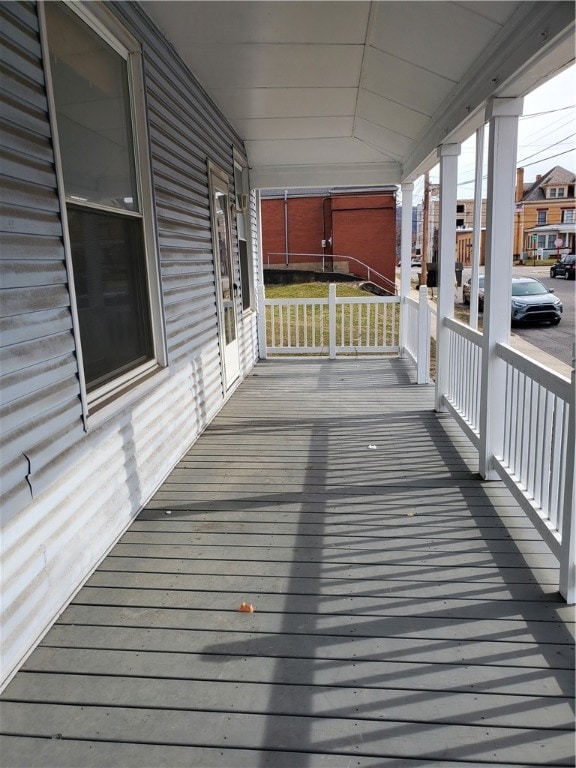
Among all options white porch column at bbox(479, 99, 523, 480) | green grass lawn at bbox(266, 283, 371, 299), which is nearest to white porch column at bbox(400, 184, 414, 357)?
white porch column at bbox(479, 99, 523, 480)

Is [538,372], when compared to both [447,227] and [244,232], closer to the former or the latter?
[447,227]

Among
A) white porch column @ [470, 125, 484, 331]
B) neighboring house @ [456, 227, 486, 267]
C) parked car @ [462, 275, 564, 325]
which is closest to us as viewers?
white porch column @ [470, 125, 484, 331]

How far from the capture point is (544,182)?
26.0 feet

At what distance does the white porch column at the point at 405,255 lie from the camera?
7.72 meters

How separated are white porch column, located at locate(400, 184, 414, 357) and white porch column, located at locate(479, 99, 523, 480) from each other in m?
Result: 4.45

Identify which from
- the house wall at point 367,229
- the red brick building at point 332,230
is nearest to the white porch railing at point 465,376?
the red brick building at point 332,230

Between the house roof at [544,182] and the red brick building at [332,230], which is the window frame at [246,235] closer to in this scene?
the house roof at [544,182]

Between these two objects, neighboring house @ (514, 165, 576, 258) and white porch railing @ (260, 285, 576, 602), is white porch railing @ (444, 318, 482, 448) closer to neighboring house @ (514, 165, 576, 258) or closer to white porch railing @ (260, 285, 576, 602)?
white porch railing @ (260, 285, 576, 602)

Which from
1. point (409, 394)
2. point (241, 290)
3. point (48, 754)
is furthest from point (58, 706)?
point (241, 290)

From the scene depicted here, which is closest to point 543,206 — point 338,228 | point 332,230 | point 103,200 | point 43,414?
point 103,200

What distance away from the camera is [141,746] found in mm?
1640

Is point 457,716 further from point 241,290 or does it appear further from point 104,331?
point 241,290

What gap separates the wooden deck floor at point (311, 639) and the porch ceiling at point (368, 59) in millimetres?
2274

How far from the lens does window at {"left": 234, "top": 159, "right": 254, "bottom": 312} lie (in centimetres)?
686
